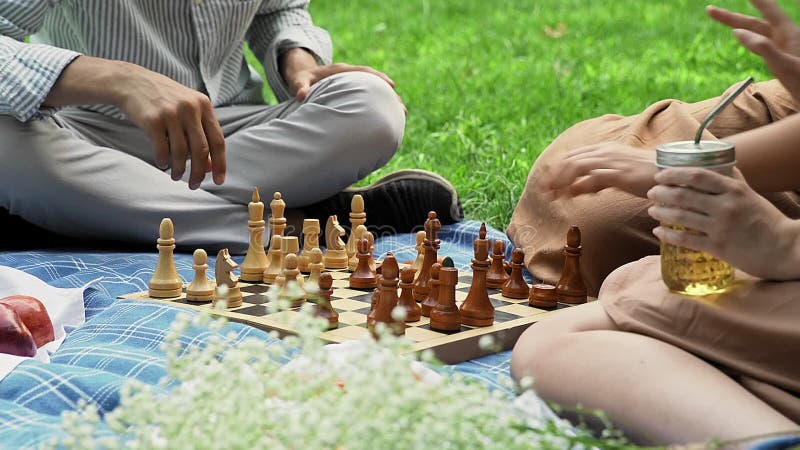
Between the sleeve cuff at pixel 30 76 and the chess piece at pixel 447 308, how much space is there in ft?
3.83

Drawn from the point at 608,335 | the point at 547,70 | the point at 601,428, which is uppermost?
the point at 547,70

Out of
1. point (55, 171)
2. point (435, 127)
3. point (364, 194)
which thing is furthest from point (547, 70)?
point (55, 171)

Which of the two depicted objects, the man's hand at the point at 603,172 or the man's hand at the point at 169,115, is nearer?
the man's hand at the point at 603,172

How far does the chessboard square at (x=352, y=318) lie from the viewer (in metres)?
2.12

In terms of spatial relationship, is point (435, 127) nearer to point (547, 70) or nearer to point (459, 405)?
point (547, 70)

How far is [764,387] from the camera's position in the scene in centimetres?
157

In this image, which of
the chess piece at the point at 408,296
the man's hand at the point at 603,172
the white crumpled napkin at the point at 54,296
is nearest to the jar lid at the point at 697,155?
the man's hand at the point at 603,172

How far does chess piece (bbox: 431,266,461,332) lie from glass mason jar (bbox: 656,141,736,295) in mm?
499

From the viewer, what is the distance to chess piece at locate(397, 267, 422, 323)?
208cm

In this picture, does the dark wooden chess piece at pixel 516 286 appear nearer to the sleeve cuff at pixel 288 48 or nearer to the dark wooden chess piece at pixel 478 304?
the dark wooden chess piece at pixel 478 304

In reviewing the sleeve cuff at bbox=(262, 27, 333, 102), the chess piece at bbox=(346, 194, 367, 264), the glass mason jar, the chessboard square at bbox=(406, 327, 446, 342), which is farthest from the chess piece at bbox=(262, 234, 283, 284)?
the glass mason jar

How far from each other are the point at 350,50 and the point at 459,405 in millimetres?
4963

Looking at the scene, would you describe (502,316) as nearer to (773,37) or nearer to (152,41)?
(773,37)

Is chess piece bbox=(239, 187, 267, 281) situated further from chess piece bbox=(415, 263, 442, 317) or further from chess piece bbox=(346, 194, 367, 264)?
chess piece bbox=(415, 263, 442, 317)
